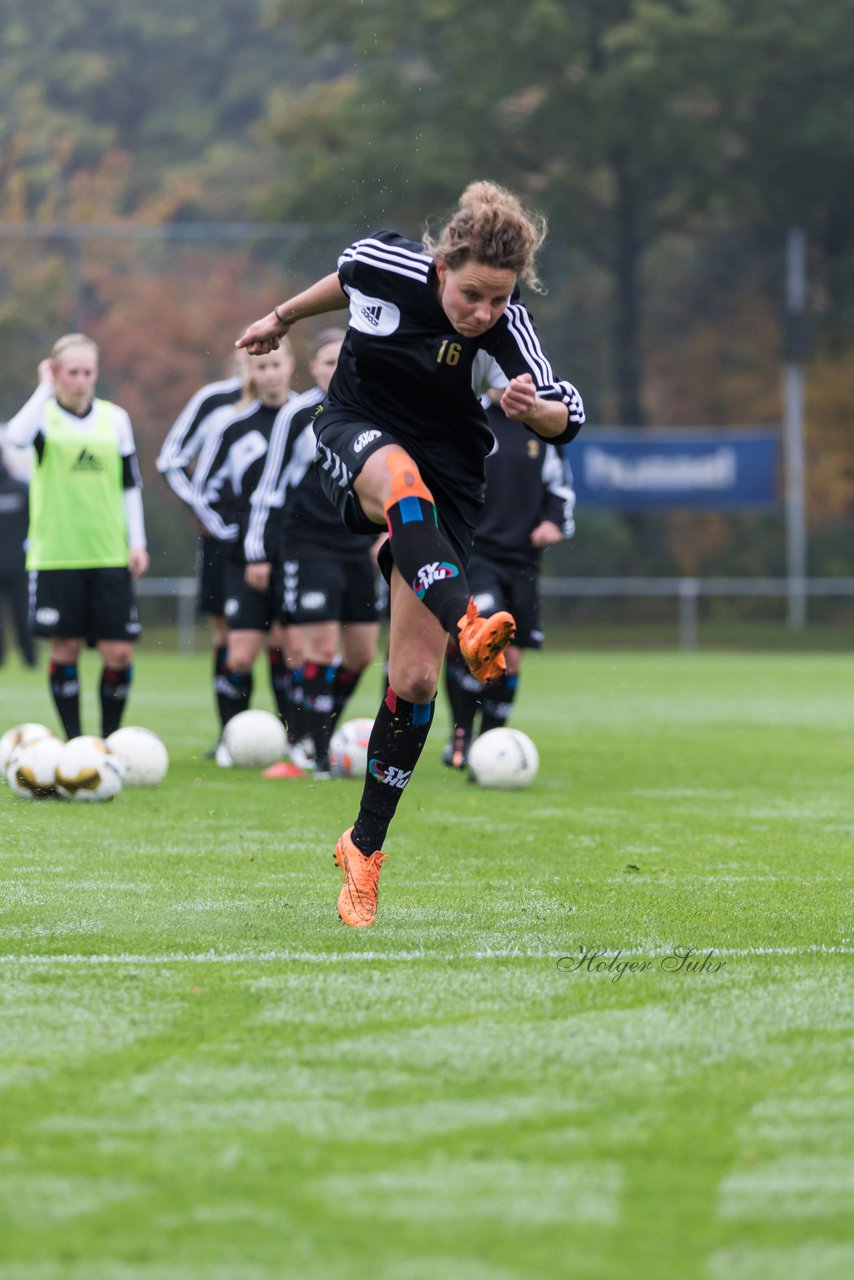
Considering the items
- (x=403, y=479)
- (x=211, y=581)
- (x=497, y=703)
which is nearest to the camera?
(x=403, y=479)

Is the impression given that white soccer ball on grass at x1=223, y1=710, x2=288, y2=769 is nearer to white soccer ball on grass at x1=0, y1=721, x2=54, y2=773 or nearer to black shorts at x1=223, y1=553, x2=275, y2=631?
black shorts at x1=223, y1=553, x2=275, y2=631

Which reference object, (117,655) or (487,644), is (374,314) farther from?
(117,655)

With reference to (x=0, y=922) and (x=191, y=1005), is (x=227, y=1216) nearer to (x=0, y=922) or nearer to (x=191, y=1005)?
(x=191, y=1005)

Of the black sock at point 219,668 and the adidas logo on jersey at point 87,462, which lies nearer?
the adidas logo on jersey at point 87,462

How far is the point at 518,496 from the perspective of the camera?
9.45 metres

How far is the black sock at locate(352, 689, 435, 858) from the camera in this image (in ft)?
16.7

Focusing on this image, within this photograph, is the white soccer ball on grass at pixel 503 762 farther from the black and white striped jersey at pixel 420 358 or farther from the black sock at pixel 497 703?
the black and white striped jersey at pixel 420 358

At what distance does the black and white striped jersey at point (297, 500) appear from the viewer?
363 inches

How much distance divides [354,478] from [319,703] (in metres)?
4.36

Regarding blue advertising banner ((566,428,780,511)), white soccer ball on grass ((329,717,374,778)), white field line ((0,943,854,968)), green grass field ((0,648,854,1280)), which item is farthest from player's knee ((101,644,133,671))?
blue advertising banner ((566,428,780,511))

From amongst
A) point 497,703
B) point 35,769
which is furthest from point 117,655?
point 497,703

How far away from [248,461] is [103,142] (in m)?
32.3

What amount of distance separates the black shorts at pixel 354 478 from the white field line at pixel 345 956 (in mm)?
1084

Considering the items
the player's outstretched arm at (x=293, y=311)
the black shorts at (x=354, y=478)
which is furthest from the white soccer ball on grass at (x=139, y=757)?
the black shorts at (x=354, y=478)
